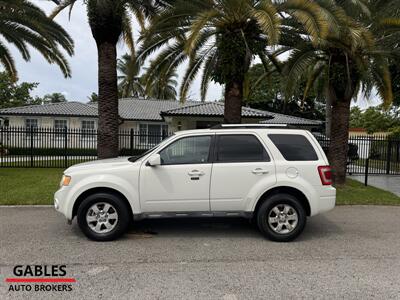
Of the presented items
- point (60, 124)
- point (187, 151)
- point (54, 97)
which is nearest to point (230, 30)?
point (187, 151)

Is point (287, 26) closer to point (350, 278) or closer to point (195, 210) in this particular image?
point (195, 210)

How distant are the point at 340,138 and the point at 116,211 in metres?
8.50

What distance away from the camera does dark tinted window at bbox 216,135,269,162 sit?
5.38 metres

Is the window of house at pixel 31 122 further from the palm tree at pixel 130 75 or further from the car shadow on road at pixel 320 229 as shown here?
the car shadow on road at pixel 320 229

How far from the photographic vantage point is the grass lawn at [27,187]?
8.02 metres

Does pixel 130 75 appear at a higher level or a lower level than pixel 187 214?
higher

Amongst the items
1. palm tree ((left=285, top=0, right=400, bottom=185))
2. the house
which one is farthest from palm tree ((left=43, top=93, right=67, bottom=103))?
palm tree ((left=285, top=0, right=400, bottom=185))

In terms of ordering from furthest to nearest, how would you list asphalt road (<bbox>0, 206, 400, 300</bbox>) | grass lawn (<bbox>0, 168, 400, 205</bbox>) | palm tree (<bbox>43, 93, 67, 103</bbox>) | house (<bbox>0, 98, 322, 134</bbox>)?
palm tree (<bbox>43, 93, 67, 103</bbox>) < house (<bbox>0, 98, 322, 134</bbox>) < grass lawn (<bbox>0, 168, 400, 205</bbox>) < asphalt road (<bbox>0, 206, 400, 300</bbox>)

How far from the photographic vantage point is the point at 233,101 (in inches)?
394

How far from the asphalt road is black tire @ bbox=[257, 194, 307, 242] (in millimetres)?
152

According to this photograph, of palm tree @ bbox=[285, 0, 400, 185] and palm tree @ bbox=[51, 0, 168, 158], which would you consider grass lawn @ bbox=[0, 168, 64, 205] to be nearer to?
palm tree @ bbox=[51, 0, 168, 158]

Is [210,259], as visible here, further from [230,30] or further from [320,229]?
[230,30]

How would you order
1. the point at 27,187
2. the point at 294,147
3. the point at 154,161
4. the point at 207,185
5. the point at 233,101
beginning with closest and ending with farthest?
the point at 154,161 → the point at 207,185 → the point at 294,147 → the point at 27,187 → the point at 233,101

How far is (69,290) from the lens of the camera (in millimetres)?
3543
